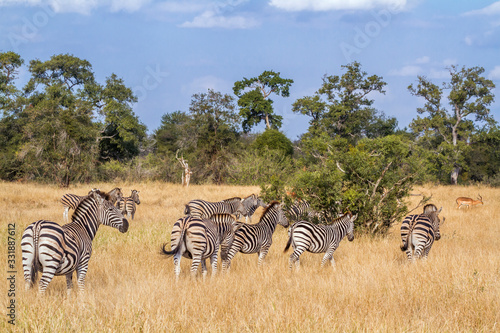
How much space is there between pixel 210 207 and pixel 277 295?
24.3 feet

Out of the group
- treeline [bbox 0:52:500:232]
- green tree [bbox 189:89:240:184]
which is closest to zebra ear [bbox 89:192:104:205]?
treeline [bbox 0:52:500:232]

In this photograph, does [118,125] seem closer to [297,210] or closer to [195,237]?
[297,210]

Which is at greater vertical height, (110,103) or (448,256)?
(110,103)

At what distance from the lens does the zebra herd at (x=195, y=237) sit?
18.1 ft

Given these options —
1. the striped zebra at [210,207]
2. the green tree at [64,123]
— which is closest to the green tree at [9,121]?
the green tree at [64,123]

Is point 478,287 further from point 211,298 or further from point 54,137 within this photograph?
point 54,137

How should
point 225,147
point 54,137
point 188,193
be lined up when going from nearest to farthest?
point 188,193, point 54,137, point 225,147

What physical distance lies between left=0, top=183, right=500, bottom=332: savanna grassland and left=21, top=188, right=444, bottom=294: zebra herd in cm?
31

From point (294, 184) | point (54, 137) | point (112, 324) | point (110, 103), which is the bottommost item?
point (112, 324)

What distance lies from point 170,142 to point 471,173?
30.5 m

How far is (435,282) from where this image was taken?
22.1ft

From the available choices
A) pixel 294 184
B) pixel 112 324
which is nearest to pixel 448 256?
pixel 294 184

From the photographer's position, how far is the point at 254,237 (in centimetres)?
815

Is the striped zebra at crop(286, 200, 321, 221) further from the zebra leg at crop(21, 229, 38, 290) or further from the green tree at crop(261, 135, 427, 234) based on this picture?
the zebra leg at crop(21, 229, 38, 290)
